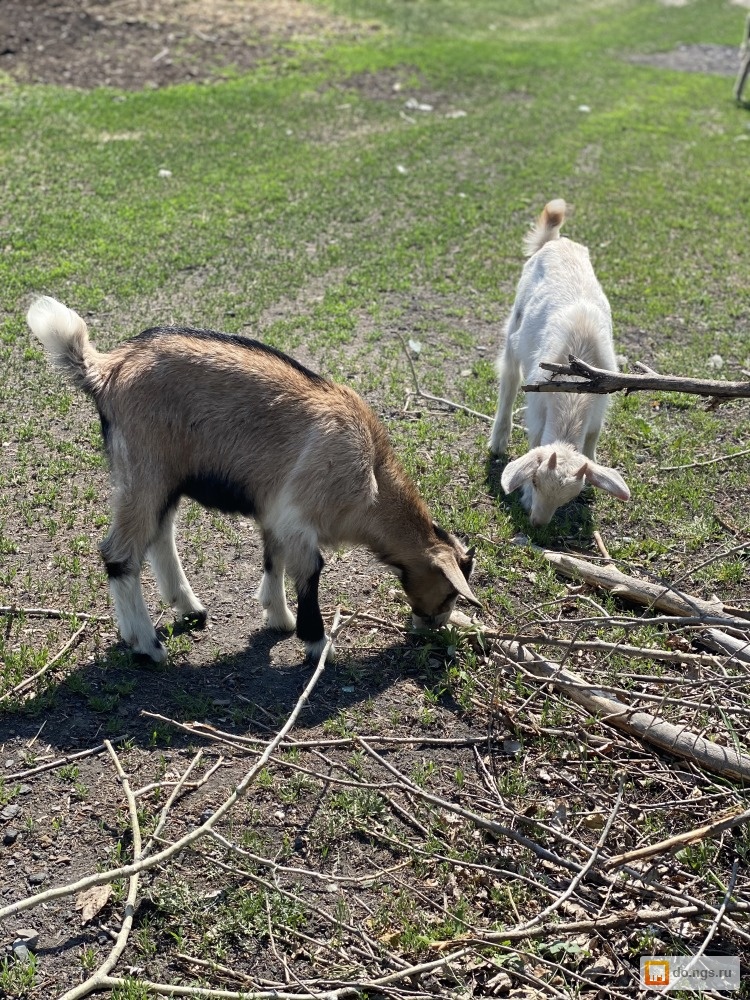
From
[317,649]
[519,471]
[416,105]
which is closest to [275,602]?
[317,649]

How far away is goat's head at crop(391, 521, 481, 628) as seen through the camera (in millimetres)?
4945

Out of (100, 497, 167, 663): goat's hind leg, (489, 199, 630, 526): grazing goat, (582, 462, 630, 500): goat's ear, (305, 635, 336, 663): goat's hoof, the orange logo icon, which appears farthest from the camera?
(489, 199, 630, 526): grazing goat

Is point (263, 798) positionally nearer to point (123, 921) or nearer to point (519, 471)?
point (123, 921)

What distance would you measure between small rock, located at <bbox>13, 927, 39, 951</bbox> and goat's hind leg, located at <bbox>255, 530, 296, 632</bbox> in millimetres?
2102

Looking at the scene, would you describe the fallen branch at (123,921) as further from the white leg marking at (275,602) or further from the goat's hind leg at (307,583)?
the white leg marking at (275,602)

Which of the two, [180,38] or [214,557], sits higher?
[180,38]

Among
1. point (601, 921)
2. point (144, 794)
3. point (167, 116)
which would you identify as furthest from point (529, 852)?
point (167, 116)

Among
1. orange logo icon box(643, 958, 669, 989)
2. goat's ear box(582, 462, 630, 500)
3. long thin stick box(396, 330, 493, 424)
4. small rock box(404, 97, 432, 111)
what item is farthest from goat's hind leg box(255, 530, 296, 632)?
small rock box(404, 97, 432, 111)

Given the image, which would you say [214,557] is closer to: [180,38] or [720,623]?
[720,623]

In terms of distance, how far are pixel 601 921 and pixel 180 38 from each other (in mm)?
17144

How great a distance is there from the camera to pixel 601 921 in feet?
11.5

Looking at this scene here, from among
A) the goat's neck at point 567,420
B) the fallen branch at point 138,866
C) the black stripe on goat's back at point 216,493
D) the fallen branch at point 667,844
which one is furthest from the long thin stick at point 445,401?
the fallen branch at point 667,844

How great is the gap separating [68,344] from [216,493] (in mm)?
1084

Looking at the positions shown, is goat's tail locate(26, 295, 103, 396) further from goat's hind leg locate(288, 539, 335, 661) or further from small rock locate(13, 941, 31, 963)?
small rock locate(13, 941, 31, 963)
